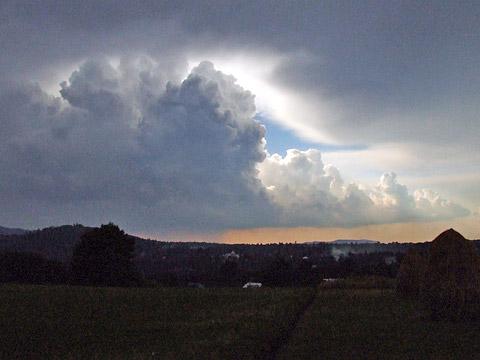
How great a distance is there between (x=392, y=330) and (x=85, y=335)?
47.5ft

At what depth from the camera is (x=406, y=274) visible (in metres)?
51.2

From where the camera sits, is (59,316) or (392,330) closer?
(392,330)

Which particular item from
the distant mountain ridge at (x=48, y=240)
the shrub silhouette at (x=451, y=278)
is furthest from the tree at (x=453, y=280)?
the distant mountain ridge at (x=48, y=240)

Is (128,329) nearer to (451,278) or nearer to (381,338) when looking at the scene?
(381,338)

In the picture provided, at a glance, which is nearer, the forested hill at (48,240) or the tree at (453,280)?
the tree at (453,280)

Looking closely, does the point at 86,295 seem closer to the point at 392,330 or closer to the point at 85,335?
the point at 85,335

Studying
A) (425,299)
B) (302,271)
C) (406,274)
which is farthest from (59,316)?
(302,271)

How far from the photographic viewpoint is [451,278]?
2908 cm

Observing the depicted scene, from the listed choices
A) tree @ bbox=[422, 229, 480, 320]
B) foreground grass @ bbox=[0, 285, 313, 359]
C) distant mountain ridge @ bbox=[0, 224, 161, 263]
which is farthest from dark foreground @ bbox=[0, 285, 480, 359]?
distant mountain ridge @ bbox=[0, 224, 161, 263]

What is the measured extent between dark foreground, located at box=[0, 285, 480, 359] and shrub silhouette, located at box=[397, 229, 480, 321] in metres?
0.99

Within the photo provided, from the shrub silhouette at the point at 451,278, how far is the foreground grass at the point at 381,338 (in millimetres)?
825

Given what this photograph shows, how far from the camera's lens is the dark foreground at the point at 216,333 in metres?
19.4

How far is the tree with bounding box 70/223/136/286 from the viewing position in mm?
77625

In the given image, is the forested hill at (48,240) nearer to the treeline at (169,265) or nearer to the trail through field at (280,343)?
the treeline at (169,265)
